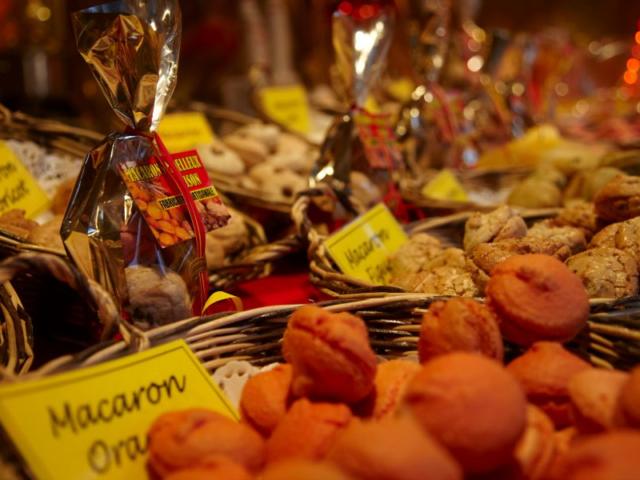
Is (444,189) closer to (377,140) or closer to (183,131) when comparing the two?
(377,140)

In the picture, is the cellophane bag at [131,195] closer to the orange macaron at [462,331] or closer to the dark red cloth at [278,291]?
the dark red cloth at [278,291]

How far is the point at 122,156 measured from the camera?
44.4 inches

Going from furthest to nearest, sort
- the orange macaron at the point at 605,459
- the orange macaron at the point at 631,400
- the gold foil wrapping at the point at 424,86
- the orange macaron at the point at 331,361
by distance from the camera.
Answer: the gold foil wrapping at the point at 424,86 → the orange macaron at the point at 331,361 → the orange macaron at the point at 631,400 → the orange macaron at the point at 605,459

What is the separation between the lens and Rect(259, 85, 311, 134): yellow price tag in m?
2.87

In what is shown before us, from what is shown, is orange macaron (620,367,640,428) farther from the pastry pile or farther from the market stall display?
the pastry pile

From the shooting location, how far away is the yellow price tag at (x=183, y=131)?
2150 millimetres

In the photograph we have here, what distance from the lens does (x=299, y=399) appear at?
82 cm

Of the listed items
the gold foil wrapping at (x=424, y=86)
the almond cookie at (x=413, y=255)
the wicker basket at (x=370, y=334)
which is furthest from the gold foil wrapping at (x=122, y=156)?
the gold foil wrapping at (x=424, y=86)

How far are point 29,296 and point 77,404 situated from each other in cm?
54

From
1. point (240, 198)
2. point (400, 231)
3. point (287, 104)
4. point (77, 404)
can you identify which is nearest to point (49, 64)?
point (287, 104)

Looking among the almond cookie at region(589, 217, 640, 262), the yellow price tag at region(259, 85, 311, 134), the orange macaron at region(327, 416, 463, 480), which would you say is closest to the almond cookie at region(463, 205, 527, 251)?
the almond cookie at region(589, 217, 640, 262)

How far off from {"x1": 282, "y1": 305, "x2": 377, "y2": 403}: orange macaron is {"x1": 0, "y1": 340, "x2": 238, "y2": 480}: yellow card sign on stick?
148 millimetres

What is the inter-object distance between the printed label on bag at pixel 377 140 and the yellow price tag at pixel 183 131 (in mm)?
570

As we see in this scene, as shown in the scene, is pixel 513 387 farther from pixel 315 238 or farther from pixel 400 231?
pixel 400 231
